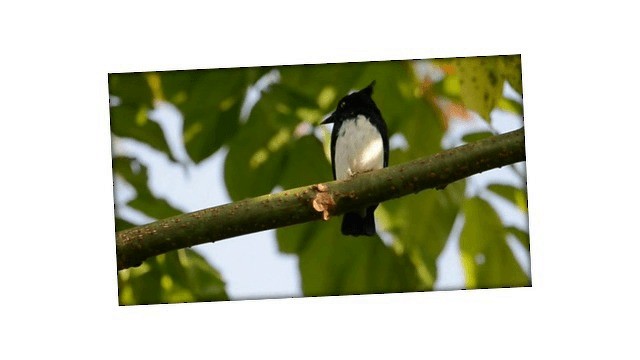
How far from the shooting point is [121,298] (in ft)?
8.99

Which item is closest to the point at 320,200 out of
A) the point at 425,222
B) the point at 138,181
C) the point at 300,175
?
the point at 300,175

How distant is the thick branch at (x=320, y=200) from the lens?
2604mm

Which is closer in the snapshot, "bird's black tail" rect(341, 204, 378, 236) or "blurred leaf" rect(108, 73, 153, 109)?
"bird's black tail" rect(341, 204, 378, 236)

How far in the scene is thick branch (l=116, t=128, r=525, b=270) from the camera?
8.54 ft

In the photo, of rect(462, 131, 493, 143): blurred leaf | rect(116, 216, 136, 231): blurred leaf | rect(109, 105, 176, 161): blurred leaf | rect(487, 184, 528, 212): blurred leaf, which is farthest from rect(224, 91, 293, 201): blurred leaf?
rect(487, 184, 528, 212): blurred leaf

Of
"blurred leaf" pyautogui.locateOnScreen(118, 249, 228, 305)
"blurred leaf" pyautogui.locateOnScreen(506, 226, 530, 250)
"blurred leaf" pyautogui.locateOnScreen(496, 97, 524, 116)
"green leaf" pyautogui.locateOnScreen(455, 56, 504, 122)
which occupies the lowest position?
"blurred leaf" pyautogui.locateOnScreen(118, 249, 228, 305)

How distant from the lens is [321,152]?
2.73 meters

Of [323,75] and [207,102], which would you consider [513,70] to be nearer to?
[323,75]

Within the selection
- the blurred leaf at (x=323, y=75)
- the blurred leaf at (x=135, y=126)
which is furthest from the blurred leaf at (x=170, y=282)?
the blurred leaf at (x=323, y=75)

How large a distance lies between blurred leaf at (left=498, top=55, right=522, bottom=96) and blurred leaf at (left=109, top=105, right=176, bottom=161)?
3.76ft

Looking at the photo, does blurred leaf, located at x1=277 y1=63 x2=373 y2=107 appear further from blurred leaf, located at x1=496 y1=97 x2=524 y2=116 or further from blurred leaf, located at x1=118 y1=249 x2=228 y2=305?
blurred leaf, located at x1=118 y1=249 x2=228 y2=305

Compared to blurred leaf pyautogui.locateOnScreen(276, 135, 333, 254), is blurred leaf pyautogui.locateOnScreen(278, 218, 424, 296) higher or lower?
lower

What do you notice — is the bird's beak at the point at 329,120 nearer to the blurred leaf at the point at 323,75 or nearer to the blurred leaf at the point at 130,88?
the blurred leaf at the point at 323,75
